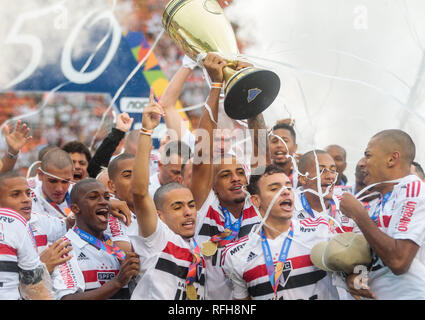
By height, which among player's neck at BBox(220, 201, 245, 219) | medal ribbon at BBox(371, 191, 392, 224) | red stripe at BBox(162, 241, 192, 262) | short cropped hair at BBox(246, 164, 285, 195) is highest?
short cropped hair at BBox(246, 164, 285, 195)

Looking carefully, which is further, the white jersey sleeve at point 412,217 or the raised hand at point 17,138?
the raised hand at point 17,138

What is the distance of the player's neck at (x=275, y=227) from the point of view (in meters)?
3.08

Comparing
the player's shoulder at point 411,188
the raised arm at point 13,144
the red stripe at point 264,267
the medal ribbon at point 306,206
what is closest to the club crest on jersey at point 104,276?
the red stripe at point 264,267

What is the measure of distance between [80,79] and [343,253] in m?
4.18

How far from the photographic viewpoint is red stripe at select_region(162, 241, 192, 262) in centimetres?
292

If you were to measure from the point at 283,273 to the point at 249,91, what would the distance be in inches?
37.1

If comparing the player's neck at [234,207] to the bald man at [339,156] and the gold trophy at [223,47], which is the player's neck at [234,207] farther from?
the bald man at [339,156]

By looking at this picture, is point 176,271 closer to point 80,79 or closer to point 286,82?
point 286,82

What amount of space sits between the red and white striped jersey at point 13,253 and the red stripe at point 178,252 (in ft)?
2.09

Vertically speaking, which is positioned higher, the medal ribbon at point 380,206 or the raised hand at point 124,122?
the raised hand at point 124,122

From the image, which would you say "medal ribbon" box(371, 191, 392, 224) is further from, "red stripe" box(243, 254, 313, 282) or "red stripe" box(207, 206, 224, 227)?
"red stripe" box(207, 206, 224, 227)

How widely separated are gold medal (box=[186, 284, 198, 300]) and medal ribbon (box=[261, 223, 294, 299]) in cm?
39

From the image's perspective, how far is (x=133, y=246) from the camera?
296 centimetres

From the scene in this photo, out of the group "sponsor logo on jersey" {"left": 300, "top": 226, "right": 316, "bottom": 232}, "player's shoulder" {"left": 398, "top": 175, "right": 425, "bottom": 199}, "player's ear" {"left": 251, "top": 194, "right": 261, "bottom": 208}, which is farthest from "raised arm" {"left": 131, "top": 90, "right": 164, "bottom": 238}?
"player's shoulder" {"left": 398, "top": 175, "right": 425, "bottom": 199}
